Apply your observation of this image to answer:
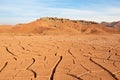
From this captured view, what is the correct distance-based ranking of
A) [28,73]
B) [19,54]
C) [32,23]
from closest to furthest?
1. [28,73]
2. [19,54]
3. [32,23]

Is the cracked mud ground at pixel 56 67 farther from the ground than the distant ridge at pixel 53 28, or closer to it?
farther from the ground

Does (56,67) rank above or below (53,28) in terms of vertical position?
above

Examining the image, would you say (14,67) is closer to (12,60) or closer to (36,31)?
(12,60)

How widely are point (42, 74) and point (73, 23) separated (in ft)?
91.8

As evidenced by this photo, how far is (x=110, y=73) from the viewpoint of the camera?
5895mm

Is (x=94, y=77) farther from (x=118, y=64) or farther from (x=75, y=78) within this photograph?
(x=118, y=64)

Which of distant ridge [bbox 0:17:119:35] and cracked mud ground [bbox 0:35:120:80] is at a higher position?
cracked mud ground [bbox 0:35:120:80]

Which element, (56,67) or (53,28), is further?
(53,28)

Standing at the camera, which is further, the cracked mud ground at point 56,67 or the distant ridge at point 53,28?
the distant ridge at point 53,28

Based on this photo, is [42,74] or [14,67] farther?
[14,67]

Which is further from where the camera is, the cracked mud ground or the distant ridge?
the distant ridge

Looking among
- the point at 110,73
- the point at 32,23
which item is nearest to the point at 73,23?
the point at 32,23

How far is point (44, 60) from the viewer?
24.5 feet

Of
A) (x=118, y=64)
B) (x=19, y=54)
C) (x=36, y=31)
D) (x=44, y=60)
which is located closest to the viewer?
(x=118, y=64)
